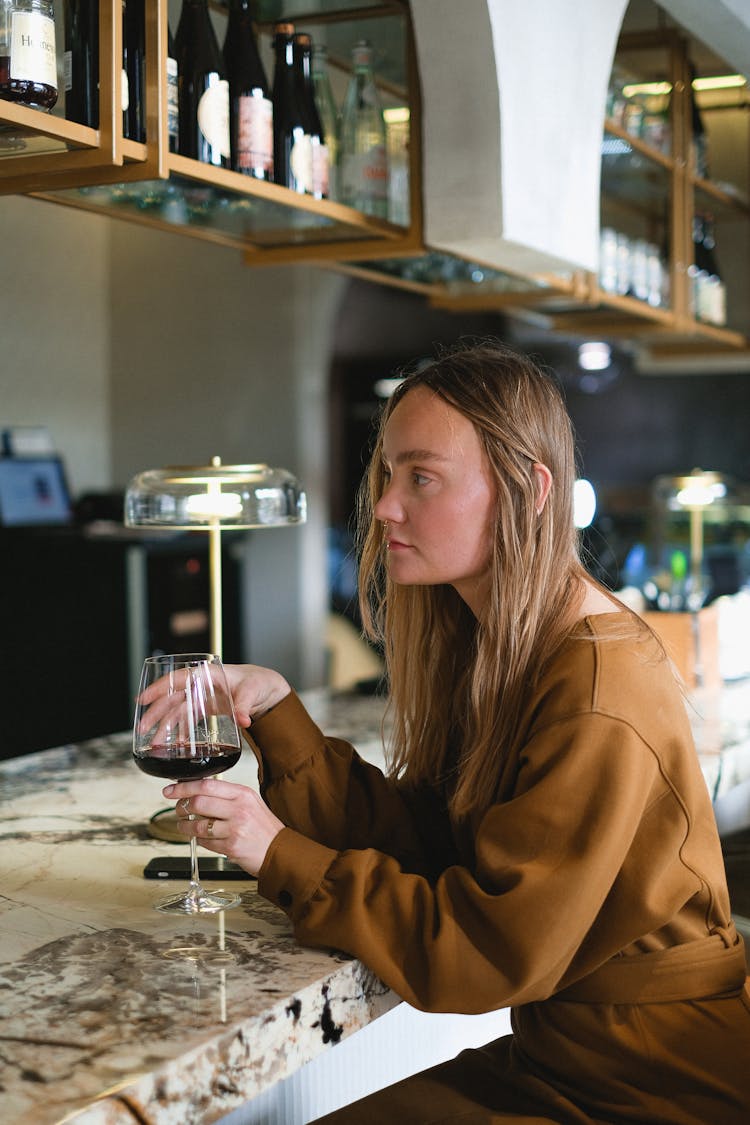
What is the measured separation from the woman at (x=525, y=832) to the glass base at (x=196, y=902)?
0.42 feet

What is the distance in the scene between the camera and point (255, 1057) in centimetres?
115

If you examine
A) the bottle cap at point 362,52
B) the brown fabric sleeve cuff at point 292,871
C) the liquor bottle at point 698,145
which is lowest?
the brown fabric sleeve cuff at point 292,871

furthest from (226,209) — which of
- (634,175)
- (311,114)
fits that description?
(634,175)

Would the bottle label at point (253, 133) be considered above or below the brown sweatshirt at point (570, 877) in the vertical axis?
above

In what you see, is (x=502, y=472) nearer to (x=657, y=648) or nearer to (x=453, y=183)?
(x=657, y=648)

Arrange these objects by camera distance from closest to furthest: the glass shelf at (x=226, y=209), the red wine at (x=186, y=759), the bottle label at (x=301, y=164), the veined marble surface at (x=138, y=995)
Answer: the veined marble surface at (x=138, y=995) < the red wine at (x=186, y=759) < the glass shelf at (x=226, y=209) < the bottle label at (x=301, y=164)

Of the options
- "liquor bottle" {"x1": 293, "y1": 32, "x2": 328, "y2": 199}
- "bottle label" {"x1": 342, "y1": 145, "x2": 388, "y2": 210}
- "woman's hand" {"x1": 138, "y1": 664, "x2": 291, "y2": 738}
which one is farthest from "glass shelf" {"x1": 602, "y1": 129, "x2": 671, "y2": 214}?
"woman's hand" {"x1": 138, "y1": 664, "x2": 291, "y2": 738}

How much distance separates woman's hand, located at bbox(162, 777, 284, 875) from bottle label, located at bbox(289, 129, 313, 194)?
1.37 metres

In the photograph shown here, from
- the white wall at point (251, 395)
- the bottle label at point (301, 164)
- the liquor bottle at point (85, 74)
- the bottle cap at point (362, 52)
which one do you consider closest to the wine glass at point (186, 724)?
the liquor bottle at point (85, 74)

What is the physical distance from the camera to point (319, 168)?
7.95 ft

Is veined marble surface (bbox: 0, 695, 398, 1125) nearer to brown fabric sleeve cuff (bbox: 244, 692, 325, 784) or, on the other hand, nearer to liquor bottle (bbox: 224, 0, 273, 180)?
brown fabric sleeve cuff (bbox: 244, 692, 325, 784)

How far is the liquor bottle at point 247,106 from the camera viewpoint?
2.16 metres

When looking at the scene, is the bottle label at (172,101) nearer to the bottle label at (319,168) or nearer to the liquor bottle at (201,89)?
the liquor bottle at (201,89)

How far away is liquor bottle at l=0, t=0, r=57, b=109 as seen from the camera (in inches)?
64.7
